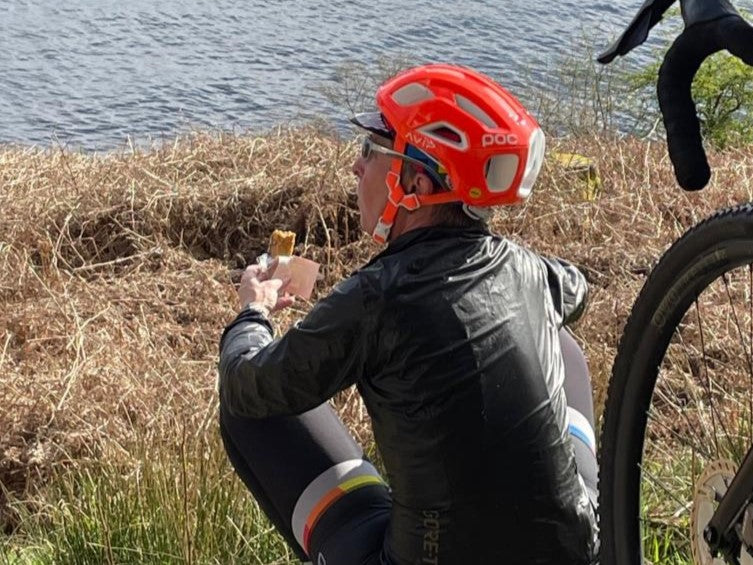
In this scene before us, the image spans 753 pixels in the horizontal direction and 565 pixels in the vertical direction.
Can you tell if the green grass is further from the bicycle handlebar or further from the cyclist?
the bicycle handlebar

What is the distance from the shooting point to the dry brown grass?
12.3 ft

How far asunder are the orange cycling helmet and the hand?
41 cm

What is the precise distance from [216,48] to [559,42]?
3.82 m

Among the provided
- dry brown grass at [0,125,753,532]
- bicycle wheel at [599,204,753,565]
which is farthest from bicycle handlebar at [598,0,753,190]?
dry brown grass at [0,125,753,532]

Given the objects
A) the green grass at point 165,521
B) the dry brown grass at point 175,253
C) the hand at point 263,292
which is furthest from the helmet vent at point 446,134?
the dry brown grass at point 175,253

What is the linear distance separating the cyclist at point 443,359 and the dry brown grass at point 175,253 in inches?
40.7

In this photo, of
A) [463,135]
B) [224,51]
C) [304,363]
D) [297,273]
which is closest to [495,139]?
[463,135]

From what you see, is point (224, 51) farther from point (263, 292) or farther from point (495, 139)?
point (495, 139)

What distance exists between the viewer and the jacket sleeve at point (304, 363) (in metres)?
2.08

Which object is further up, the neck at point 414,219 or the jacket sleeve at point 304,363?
the neck at point 414,219

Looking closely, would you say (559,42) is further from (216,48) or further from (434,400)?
(434,400)

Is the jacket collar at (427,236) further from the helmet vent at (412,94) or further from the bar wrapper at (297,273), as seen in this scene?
the bar wrapper at (297,273)

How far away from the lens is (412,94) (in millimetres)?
2189

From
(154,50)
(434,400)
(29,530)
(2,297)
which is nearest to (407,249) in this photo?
(434,400)
